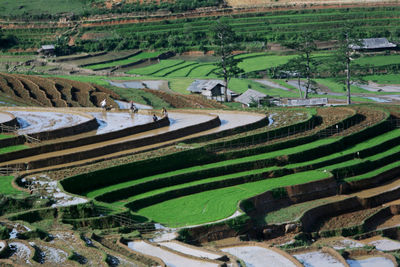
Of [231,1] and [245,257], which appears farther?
[231,1]

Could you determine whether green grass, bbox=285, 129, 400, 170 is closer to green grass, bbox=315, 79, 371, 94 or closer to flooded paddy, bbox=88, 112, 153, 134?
flooded paddy, bbox=88, 112, 153, 134

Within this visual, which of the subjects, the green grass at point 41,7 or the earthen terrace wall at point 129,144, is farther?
the green grass at point 41,7

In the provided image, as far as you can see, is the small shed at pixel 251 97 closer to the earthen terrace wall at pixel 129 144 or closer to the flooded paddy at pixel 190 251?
the earthen terrace wall at pixel 129 144

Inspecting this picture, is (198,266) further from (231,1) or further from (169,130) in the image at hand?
(231,1)

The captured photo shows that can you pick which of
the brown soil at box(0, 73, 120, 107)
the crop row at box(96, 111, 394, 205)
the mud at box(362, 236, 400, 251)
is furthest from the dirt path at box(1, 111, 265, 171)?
the mud at box(362, 236, 400, 251)

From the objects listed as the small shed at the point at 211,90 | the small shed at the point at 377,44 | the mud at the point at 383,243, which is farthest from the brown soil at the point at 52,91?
the small shed at the point at 377,44

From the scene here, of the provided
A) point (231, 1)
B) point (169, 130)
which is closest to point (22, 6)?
point (231, 1)

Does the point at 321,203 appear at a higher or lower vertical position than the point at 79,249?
lower
